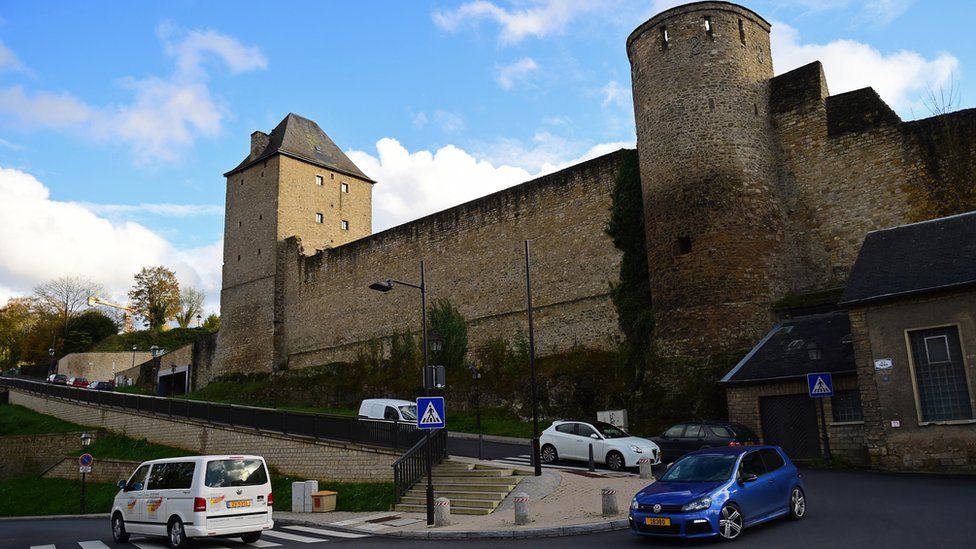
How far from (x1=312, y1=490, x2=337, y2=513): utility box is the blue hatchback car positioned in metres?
8.83

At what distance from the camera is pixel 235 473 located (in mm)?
12250

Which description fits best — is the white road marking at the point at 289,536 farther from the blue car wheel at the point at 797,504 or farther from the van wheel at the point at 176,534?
the blue car wheel at the point at 797,504

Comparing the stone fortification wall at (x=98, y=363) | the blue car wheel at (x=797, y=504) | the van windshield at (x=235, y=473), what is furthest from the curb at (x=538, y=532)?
the stone fortification wall at (x=98, y=363)

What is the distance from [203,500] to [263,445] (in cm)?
1072

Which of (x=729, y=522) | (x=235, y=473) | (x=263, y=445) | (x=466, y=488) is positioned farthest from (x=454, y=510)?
(x=263, y=445)

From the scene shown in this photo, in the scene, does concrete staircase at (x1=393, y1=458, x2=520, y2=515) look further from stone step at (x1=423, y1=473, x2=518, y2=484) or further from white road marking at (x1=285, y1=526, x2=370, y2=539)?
white road marking at (x1=285, y1=526, x2=370, y2=539)

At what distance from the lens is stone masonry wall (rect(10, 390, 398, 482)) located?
18.1 metres

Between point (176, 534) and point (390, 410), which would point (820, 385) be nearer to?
point (390, 410)

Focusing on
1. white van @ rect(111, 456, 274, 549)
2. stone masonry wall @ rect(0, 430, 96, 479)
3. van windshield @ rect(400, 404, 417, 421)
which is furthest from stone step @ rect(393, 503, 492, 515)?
stone masonry wall @ rect(0, 430, 96, 479)

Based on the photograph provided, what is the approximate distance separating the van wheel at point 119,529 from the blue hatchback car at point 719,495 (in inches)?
378

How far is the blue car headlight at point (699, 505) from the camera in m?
9.31

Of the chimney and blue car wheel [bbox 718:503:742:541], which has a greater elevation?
the chimney

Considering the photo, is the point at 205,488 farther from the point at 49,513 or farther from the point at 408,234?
the point at 408,234

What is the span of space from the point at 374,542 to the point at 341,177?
132 ft
